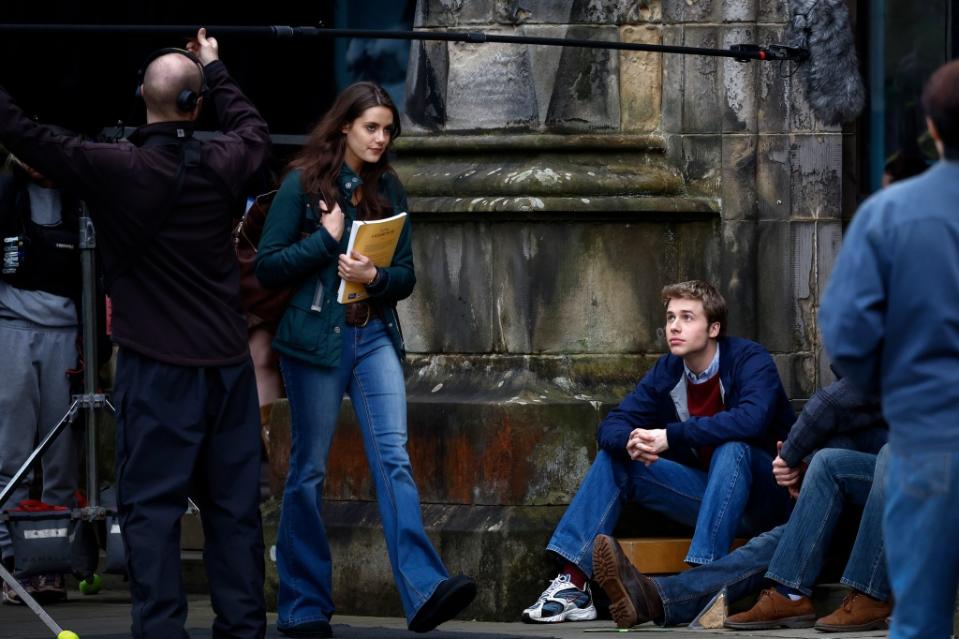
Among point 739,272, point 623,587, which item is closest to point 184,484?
point 623,587

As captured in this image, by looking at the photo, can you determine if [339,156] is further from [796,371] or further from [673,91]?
[796,371]

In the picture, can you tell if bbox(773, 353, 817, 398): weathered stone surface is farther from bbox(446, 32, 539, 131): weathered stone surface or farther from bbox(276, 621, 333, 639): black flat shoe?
bbox(276, 621, 333, 639): black flat shoe

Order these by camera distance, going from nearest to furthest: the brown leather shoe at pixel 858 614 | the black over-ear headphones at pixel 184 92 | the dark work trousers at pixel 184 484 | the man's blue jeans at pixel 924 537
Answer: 1. the man's blue jeans at pixel 924 537
2. the dark work trousers at pixel 184 484
3. the black over-ear headphones at pixel 184 92
4. the brown leather shoe at pixel 858 614

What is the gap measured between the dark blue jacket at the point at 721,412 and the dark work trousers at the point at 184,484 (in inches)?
71.2

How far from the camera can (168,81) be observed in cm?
648

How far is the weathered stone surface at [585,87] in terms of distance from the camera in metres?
8.55

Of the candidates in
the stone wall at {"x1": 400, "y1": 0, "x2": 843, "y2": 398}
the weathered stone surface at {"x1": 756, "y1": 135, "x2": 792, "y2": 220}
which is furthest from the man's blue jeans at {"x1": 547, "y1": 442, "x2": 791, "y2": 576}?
the weathered stone surface at {"x1": 756, "y1": 135, "x2": 792, "y2": 220}

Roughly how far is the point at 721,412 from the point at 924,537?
3.24 m

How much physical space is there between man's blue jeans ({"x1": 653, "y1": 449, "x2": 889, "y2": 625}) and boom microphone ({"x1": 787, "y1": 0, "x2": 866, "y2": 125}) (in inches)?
64.4

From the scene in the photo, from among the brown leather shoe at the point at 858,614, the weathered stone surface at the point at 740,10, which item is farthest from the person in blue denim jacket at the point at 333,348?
the weathered stone surface at the point at 740,10

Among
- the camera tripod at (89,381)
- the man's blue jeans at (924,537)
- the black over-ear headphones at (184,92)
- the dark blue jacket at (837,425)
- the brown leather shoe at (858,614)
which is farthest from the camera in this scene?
the camera tripod at (89,381)

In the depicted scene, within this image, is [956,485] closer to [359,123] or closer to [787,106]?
[359,123]

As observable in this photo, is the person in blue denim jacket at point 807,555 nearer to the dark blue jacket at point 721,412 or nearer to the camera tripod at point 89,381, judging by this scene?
the dark blue jacket at point 721,412

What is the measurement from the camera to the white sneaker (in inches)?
310
